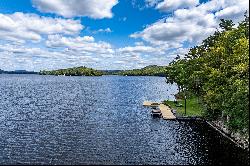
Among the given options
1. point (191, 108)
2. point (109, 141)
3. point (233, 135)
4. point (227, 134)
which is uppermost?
point (191, 108)

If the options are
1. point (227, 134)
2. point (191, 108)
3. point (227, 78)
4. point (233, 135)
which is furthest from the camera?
point (191, 108)

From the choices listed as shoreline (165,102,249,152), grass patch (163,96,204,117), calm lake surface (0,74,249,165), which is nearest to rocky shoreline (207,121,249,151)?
shoreline (165,102,249,152)

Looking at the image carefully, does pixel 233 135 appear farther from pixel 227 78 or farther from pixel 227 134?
pixel 227 78

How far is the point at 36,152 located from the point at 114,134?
60.5ft

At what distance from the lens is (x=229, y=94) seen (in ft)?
164

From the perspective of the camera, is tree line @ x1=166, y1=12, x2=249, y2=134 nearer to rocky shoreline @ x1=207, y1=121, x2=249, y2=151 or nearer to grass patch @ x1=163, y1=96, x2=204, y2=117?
rocky shoreline @ x1=207, y1=121, x2=249, y2=151

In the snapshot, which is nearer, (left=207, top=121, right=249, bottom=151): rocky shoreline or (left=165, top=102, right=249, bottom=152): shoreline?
(left=207, top=121, right=249, bottom=151): rocky shoreline

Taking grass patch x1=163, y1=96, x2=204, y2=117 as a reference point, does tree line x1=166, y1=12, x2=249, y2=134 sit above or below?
above

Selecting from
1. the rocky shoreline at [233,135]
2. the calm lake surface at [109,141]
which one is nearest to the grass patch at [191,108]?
the rocky shoreline at [233,135]

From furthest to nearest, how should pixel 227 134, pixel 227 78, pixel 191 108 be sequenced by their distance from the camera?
pixel 191 108
pixel 227 134
pixel 227 78

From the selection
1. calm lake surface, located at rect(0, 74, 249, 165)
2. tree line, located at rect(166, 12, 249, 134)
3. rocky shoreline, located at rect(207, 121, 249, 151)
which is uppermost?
tree line, located at rect(166, 12, 249, 134)

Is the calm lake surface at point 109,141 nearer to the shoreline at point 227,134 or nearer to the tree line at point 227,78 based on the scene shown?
the shoreline at point 227,134

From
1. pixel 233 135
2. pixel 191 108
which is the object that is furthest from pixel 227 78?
pixel 191 108

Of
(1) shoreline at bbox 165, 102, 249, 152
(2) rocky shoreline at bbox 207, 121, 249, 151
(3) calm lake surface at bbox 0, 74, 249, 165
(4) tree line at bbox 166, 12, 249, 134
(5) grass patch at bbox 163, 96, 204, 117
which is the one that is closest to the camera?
(4) tree line at bbox 166, 12, 249, 134
